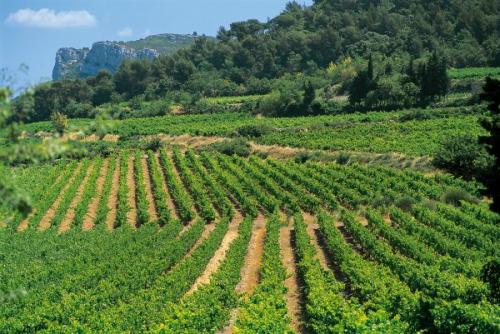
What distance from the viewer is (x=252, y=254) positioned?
27.7 m

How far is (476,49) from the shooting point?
103 meters

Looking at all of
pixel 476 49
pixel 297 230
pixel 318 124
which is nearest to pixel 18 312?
pixel 297 230

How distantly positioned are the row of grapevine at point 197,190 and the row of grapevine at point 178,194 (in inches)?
23.6

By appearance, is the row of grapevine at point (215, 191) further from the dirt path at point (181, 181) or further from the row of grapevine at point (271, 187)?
the row of grapevine at point (271, 187)

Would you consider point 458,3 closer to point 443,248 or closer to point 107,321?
point 443,248

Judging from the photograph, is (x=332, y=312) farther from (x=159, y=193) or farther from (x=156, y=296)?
(x=159, y=193)

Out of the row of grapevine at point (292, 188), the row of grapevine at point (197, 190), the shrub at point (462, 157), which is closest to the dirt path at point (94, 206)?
the row of grapevine at point (197, 190)

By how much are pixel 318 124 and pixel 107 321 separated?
179 feet

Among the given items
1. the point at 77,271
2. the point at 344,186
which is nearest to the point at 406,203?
the point at 344,186

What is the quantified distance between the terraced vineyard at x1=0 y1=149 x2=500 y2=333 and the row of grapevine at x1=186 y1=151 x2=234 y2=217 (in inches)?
7.9

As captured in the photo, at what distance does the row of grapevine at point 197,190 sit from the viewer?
3678 centimetres

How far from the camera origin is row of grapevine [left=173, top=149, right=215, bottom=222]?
36781mm

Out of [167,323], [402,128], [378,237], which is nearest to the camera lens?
[167,323]

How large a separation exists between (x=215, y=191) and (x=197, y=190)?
62.9 inches
